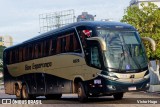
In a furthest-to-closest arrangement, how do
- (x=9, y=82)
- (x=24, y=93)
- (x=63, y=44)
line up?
(x=9, y=82) → (x=24, y=93) → (x=63, y=44)

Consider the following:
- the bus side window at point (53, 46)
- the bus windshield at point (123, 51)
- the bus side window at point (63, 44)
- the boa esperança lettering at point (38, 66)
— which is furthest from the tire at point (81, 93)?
the boa esperança lettering at point (38, 66)

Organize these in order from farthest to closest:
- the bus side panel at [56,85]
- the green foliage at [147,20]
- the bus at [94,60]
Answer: the green foliage at [147,20], the bus side panel at [56,85], the bus at [94,60]

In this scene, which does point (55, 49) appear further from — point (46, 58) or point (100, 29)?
point (100, 29)

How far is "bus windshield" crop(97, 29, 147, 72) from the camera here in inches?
640

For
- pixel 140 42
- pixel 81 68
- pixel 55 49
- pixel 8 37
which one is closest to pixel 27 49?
pixel 55 49

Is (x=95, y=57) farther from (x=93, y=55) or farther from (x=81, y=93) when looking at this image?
(x=81, y=93)

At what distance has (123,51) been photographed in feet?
54.1

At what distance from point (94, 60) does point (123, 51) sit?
1.28 m

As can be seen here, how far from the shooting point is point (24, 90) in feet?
79.7

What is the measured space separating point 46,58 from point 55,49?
4.28 ft

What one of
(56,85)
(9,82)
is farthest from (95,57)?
(9,82)

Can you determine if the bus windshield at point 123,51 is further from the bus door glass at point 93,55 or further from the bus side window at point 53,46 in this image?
the bus side window at point 53,46

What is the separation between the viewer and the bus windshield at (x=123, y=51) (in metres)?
16.3

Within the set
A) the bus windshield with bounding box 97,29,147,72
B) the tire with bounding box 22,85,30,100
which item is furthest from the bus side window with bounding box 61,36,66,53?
the tire with bounding box 22,85,30,100
